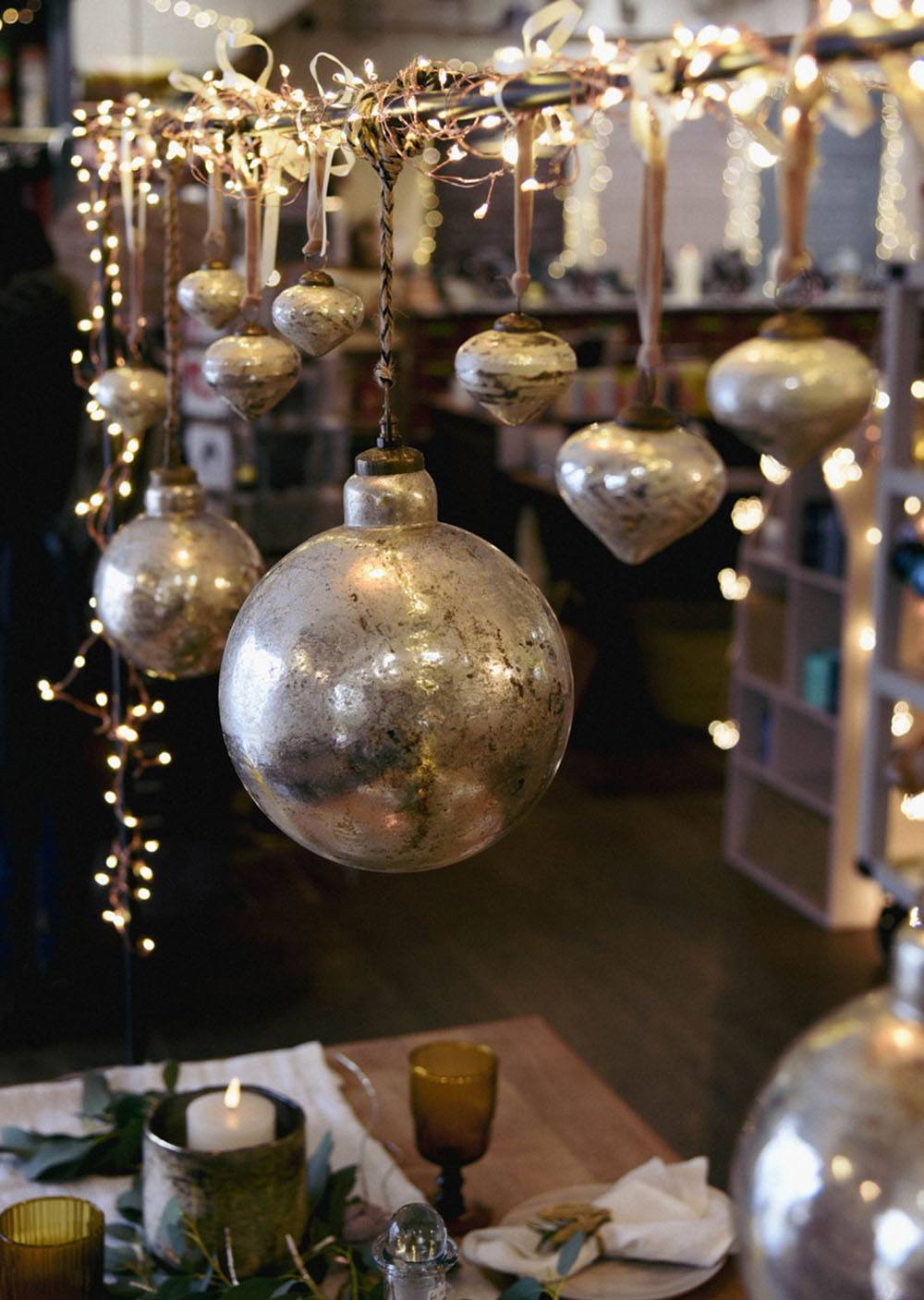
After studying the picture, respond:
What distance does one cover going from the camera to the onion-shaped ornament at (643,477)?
749mm

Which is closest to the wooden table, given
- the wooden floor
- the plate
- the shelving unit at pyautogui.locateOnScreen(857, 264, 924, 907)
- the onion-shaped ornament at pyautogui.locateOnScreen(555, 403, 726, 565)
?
the plate

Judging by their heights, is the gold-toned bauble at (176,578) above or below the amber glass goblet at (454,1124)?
above

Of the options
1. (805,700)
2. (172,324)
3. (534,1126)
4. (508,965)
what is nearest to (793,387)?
(172,324)

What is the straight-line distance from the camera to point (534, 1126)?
4.90 feet

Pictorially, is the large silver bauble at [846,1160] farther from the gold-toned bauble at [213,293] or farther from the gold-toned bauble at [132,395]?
the gold-toned bauble at [132,395]

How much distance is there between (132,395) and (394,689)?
676 mm

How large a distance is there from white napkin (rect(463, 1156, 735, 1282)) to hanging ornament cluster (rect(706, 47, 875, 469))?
2.56ft

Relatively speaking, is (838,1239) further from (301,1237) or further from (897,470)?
(897,470)

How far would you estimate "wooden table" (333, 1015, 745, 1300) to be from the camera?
1387mm

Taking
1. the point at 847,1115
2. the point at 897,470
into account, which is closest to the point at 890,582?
the point at 897,470

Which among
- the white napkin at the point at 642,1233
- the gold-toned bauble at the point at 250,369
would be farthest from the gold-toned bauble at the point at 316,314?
the white napkin at the point at 642,1233

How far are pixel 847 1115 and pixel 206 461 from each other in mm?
3690

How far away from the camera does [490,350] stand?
2.83ft

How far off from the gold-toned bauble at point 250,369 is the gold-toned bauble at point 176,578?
0.14 meters
